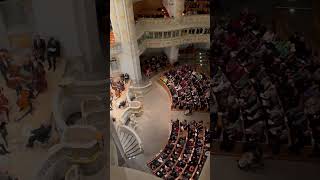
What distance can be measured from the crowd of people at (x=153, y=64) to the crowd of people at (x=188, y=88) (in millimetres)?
462

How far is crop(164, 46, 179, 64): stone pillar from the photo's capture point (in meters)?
16.2

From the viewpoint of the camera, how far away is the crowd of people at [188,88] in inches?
544

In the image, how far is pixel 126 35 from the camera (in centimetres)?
1441

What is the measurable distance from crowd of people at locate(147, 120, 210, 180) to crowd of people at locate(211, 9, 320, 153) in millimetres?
3906

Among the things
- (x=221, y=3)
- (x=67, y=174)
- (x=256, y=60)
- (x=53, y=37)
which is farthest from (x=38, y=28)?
(x=256, y=60)

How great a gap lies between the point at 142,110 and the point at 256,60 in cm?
717

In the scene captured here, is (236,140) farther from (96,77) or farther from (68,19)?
(68,19)

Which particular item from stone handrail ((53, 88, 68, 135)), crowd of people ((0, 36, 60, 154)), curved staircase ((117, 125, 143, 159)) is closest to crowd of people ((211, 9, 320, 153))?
stone handrail ((53, 88, 68, 135))

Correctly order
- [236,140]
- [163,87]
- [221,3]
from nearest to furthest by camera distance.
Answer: [221,3], [236,140], [163,87]

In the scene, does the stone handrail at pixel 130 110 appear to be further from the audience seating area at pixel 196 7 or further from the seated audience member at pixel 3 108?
the seated audience member at pixel 3 108

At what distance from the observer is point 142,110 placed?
45.3 ft

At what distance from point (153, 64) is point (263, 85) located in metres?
9.50

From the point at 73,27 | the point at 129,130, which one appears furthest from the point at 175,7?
the point at 73,27

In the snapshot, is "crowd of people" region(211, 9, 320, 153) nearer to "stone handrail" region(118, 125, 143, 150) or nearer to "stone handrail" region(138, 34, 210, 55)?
"stone handrail" region(118, 125, 143, 150)
